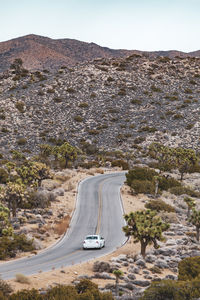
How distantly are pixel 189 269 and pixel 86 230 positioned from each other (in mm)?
13608

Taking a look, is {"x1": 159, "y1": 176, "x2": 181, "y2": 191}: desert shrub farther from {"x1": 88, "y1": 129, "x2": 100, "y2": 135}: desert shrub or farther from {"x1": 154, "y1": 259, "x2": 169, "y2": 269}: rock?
{"x1": 88, "y1": 129, "x2": 100, "y2": 135}: desert shrub

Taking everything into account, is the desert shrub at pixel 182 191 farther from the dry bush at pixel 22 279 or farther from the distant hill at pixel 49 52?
the distant hill at pixel 49 52

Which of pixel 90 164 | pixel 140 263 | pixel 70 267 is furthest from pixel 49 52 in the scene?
pixel 70 267

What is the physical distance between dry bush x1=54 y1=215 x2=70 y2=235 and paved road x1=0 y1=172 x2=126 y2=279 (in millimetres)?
537

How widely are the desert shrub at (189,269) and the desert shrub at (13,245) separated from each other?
10961mm

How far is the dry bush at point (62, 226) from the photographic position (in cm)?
2828

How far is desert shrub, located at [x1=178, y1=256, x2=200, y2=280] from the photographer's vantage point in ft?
53.3

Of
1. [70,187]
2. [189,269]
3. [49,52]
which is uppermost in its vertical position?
[49,52]

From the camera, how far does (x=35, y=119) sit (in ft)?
268

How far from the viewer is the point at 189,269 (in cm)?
1719

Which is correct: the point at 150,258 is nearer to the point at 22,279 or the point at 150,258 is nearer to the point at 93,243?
the point at 93,243

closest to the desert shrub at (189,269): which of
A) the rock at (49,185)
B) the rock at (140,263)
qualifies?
the rock at (140,263)

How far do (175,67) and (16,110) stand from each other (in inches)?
2076

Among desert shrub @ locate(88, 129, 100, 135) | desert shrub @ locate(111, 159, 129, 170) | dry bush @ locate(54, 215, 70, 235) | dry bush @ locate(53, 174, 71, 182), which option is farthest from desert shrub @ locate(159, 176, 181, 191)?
desert shrub @ locate(88, 129, 100, 135)
